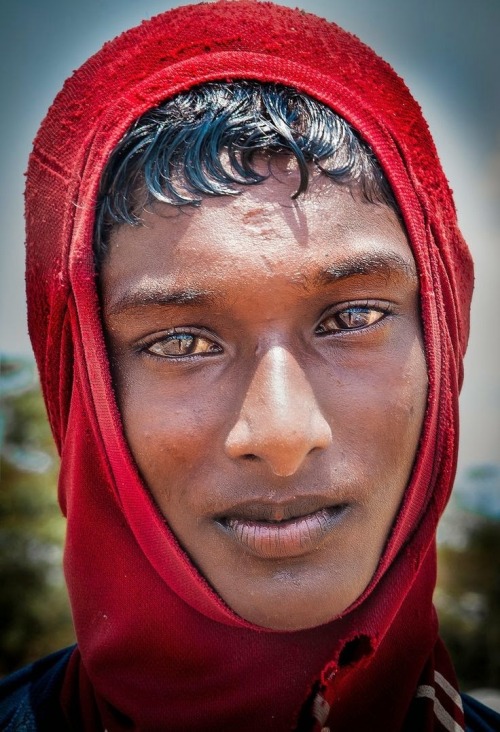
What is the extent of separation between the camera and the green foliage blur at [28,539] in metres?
2.13

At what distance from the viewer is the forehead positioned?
1038mm

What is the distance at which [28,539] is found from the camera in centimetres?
218

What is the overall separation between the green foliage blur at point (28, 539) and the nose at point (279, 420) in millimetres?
1246

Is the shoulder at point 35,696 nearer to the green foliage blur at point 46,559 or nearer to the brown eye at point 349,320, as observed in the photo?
the green foliage blur at point 46,559

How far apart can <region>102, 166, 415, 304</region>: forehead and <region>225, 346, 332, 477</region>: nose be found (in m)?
0.14

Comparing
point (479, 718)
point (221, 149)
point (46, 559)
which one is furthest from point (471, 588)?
point (221, 149)

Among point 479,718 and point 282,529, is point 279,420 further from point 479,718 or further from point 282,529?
point 479,718

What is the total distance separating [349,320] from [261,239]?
194 millimetres

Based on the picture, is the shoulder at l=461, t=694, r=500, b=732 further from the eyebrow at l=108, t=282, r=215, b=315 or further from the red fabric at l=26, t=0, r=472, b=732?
the eyebrow at l=108, t=282, r=215, b=315

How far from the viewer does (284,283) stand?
1.04 m

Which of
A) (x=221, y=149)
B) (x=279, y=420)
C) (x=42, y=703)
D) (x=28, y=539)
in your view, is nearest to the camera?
(x=279, y=420)

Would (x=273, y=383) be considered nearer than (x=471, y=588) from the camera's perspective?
Yes

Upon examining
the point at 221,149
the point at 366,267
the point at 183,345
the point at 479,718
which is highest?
the point at 221,149

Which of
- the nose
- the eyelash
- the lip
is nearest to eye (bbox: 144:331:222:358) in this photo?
the eyelash
